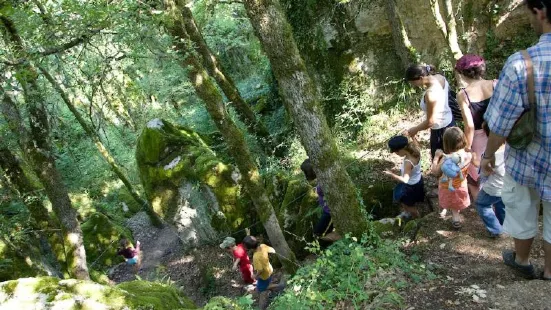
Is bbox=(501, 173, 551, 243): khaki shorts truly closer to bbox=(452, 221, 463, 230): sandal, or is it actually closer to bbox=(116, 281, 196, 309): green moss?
bbox=(452, 221, 463, 230): sandal

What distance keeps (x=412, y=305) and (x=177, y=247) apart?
9.25 meters

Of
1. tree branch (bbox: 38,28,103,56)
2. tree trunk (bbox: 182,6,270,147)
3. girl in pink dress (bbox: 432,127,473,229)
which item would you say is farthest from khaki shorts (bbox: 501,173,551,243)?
tree trunk (bbox: 182,6,270,147)

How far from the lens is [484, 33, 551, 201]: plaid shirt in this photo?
249 cm

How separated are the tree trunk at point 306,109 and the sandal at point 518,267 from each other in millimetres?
1443

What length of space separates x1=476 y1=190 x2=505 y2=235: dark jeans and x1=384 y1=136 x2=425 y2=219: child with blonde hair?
895mm

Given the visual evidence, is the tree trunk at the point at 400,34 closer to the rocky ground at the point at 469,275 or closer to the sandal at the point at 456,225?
the rocky ground at the point at 469,275

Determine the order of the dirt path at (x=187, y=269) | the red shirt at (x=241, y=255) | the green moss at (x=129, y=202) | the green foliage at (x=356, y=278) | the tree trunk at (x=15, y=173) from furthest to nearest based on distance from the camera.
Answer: the green moss at (x=129, y=202), the dirt path at (x=187, y=269), the tree trunk at (x=15, y=173), the red shirt at (x=241, y=255), the green foliage at (x=356, y=278)

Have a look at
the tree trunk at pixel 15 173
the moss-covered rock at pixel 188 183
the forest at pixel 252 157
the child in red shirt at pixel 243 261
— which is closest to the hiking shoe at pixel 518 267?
the forest at pixel 252 157

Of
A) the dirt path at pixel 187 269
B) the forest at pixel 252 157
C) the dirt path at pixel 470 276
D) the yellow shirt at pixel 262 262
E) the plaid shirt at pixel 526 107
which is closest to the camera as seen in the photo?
the plaid shirt at pixel 526 107

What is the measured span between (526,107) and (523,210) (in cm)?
94

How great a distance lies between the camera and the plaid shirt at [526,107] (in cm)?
249

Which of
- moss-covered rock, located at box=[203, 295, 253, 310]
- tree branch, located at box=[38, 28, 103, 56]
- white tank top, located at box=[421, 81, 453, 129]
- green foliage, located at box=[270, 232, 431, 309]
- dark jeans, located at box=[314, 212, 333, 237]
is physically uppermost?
tree branch, located at box=[38, 28, 103, 56]

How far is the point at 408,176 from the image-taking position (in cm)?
470

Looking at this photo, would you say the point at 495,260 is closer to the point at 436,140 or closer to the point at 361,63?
the point at 436,140
